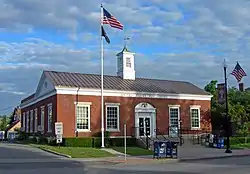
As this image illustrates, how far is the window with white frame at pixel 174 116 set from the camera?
45281mm

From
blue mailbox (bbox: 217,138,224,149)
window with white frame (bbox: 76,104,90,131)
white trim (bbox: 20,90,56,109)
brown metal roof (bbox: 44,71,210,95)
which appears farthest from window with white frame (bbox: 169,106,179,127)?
white trim (bbox: 20,90,56,109)

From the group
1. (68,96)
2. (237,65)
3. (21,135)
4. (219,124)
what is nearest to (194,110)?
(219,124)

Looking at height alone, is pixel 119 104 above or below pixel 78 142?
above

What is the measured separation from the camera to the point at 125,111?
140ft

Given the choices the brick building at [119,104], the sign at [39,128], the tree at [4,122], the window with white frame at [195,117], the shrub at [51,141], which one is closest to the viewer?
the shrub at [51,141]

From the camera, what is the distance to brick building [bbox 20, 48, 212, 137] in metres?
39.9

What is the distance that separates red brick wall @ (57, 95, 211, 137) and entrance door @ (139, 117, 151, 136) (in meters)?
0.98

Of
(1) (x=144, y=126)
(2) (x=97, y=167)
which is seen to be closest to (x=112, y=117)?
(1) (x=144, y=126)

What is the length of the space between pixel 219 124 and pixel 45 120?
2172 cm

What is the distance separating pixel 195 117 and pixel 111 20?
17.6 metres

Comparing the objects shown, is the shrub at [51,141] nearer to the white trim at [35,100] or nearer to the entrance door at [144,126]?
the white trim at [35,100]

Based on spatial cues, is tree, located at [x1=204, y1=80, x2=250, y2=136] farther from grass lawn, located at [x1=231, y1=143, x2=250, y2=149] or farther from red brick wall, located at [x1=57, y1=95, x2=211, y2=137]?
grass lawn, located at [x1=231, y1=143, x2=250, y2=149]

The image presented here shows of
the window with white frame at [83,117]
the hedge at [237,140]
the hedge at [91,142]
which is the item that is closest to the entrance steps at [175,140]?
the hedge at [91,142]

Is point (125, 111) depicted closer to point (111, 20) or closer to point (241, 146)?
point (111, 20)
